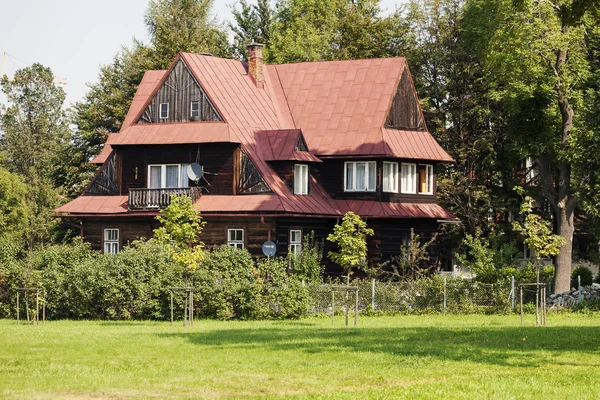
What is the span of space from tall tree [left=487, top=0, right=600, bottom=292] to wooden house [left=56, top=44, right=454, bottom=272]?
630 centimetres

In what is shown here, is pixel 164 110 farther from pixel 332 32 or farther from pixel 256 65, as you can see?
pixel 332 32

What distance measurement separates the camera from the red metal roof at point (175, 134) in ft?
176

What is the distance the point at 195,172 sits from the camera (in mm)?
53406

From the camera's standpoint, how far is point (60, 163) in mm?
71062

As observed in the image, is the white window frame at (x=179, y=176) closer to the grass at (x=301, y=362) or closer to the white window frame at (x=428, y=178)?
the white window frame at (x=428, y=178)

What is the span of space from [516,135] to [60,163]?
1176 inches

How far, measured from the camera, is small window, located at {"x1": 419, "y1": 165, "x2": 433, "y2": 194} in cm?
5839

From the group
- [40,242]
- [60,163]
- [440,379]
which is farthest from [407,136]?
[440,379]

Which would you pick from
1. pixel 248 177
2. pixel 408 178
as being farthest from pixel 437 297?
pixel 408 178

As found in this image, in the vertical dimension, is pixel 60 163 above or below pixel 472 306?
above

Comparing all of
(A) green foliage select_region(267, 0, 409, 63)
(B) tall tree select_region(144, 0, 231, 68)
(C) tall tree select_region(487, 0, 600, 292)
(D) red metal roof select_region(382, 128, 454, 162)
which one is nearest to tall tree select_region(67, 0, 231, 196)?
(B) tall tree select_region(144, 0, 231, 68)

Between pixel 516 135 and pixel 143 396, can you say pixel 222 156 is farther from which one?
pixel 143 396

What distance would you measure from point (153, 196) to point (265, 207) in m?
5.77

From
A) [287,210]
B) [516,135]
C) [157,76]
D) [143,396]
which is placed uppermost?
[157,76]
